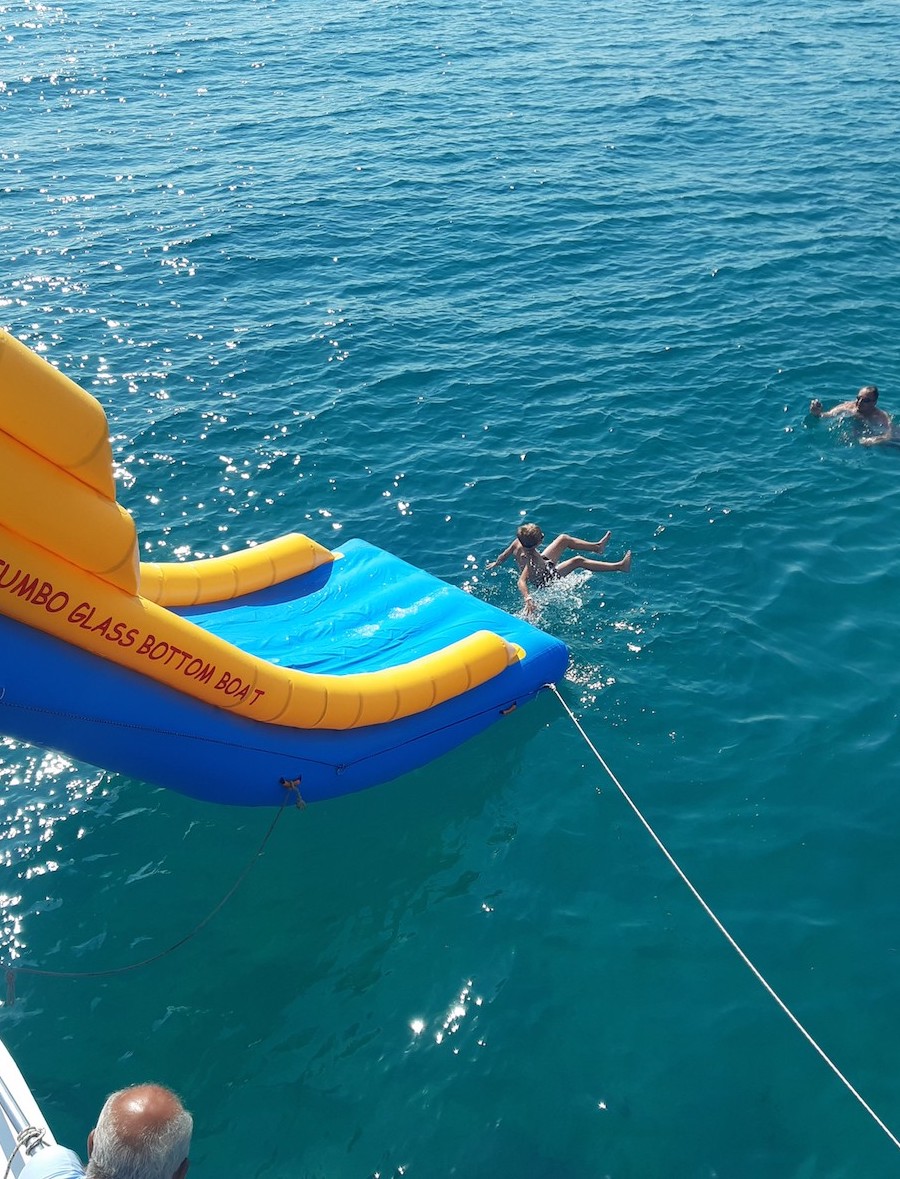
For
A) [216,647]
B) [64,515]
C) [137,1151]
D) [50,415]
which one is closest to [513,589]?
[216,647]

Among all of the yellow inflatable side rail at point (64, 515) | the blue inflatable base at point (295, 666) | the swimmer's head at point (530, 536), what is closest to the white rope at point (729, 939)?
the blue inflatable base at point (295, 666)

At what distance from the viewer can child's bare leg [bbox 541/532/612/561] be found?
13.5 meters

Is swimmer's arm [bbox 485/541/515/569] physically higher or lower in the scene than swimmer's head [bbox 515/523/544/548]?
lower

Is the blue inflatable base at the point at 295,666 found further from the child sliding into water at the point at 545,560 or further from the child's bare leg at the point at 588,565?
the child's bare leg at the point at 588,565

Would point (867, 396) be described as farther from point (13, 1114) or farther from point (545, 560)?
point (13, 1114)

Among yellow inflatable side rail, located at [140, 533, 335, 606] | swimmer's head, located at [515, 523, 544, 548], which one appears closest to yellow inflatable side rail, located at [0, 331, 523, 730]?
yellow inflatable side rail, located at [140, 533, 335, 606]

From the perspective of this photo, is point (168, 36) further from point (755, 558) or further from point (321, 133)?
point (755, 558)

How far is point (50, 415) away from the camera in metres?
7.13

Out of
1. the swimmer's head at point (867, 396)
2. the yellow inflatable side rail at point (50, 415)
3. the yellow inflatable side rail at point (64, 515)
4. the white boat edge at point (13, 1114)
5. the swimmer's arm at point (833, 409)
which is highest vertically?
the yellow inflatable side rail at point (50, 415)

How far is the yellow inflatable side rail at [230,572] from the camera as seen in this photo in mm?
11312

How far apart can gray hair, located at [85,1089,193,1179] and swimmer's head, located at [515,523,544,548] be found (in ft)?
30.4

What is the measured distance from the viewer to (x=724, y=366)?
17766 millimetres

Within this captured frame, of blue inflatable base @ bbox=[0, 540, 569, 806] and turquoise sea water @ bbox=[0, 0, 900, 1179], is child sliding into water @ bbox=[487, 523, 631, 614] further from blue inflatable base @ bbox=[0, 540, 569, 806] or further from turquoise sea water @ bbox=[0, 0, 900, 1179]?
blue inflatable base @ bbox=[0, 540, 569, 806]

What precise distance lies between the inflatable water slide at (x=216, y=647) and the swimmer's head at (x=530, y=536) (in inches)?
43.6
